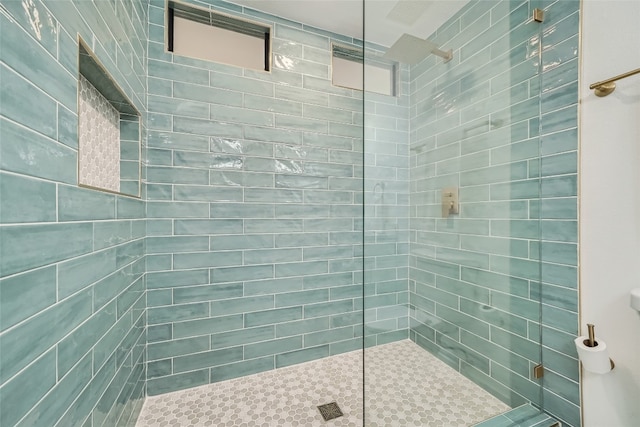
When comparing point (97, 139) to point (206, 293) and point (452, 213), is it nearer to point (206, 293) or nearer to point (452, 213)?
point (206, 293)

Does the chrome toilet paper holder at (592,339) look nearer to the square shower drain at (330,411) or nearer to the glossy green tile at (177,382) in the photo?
the square shower drain at (330,411)

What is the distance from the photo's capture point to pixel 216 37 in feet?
5.85

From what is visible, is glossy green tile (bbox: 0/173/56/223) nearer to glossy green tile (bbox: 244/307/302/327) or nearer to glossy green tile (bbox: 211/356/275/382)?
glossy green tile (bbox: 244/307/302/327)

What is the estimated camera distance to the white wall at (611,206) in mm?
1000

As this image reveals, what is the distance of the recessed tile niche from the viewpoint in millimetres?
937

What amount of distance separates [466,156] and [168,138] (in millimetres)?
1787

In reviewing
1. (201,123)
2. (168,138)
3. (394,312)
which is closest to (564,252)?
(394,312)

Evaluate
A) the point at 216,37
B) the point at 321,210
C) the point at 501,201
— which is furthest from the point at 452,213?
the point at 216,37

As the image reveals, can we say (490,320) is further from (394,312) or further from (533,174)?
(533,174)

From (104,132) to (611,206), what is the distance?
7.19 feet

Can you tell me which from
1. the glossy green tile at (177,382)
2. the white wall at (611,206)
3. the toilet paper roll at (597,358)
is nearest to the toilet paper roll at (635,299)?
the white wall at (611,206)

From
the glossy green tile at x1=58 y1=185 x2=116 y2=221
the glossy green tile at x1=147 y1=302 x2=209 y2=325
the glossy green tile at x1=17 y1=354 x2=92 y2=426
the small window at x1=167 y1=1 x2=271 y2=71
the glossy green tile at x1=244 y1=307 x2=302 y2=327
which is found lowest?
the glossy green tile at x1=244 y1=307 x2=302 y2=327

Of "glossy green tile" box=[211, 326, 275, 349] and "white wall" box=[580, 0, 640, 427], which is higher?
"white wall" box=[580, 0, 640, 427]

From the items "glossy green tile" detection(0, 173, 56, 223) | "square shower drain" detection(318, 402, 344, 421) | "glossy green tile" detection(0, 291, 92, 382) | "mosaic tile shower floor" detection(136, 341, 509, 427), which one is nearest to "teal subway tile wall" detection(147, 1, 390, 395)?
"mosaic tile shower floor" detection(136, 341, 509, 427)
